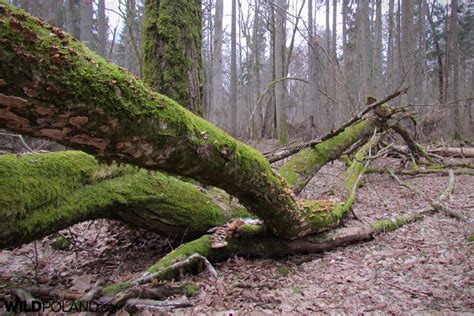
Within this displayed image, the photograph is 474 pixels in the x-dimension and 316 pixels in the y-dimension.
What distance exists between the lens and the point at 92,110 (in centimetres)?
149

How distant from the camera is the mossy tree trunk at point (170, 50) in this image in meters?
4.08

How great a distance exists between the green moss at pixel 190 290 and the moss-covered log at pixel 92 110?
955 millimetres

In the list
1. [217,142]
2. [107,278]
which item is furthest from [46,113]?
[107,278]

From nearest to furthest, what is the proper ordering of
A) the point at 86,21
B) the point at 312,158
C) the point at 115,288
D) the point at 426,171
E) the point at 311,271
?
the point at 115,288 < the point at 311,271 < the point at 312,158 < the point at 426,171 < the point at 86,21

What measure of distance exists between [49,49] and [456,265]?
11.6ft

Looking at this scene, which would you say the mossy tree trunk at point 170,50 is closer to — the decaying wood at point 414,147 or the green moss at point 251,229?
the green moss at point 251,229

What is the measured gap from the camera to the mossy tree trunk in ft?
13.4

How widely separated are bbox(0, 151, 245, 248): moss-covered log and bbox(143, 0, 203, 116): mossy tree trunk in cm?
121

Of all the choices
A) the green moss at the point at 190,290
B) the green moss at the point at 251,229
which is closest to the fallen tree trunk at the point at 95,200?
the green moss at the point at 251,229

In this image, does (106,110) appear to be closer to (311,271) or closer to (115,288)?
(115,288)

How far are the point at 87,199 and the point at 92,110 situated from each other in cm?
180

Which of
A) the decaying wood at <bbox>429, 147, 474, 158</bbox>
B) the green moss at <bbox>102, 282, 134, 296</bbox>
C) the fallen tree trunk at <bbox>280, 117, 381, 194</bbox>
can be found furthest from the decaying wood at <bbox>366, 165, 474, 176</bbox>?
the green moss at <bbox>102, 282, 134, 296</bbox>

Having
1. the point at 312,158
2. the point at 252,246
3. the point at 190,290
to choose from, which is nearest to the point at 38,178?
the point at 190,290

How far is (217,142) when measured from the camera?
2.23m
